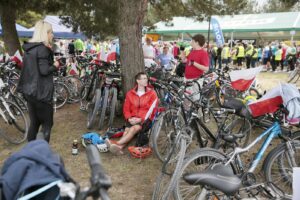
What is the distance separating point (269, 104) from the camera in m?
3.73

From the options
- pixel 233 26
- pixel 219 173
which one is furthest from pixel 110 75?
pixel 233 26

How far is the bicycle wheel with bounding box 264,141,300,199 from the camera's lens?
349 centimetres

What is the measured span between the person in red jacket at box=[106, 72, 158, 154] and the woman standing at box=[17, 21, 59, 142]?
1212 millimetres

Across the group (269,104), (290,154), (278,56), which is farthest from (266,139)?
(278,56)

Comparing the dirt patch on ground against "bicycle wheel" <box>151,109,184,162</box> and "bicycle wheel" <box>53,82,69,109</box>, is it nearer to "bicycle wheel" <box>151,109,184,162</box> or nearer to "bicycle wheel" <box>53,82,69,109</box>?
"bicycle wheel" <box>151,109,184,162</box>

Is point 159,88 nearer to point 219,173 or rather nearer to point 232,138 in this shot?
point 232,138

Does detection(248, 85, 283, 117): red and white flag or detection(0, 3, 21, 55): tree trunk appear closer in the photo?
detection(248, 85, 283, 117): red and white flag

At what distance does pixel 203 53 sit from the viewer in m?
6.35

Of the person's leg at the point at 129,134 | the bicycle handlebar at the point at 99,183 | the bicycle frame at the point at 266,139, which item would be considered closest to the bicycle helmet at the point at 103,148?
the person's leg at the point at 129,134

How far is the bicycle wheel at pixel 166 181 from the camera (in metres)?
3.13

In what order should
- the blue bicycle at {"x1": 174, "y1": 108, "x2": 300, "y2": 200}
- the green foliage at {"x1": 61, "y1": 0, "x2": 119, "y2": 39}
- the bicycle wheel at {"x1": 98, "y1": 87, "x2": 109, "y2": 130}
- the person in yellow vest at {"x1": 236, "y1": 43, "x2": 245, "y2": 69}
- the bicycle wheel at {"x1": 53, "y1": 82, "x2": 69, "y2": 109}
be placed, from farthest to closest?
the person in yellow vest at {"x1": 236, "y1": 43, "x2": 245, "y2": 69}, the green foliage at {"x1": 61, "y1": 0, "x2": 119, "y2": 39}, the bicycle wheel at {"x1": 53, "y1": 82, "x2": 69, "y2": 109}, the bicycle wheel at {"x1": 98, "y1": 87, "x2": 109, "y2": 130}, the blue bicycle at {"x1": 174, "y1": 108, "x2": 300, "y2": 200}

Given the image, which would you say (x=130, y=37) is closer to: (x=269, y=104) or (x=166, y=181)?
(x=269, y=104)

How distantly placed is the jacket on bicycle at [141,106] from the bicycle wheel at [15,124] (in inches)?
73.5

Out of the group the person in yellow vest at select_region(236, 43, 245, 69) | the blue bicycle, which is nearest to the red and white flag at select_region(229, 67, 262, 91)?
the blue bicycle
